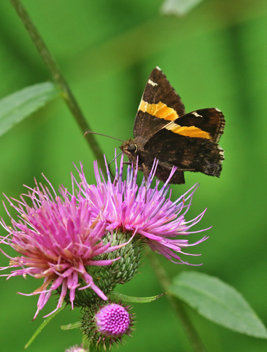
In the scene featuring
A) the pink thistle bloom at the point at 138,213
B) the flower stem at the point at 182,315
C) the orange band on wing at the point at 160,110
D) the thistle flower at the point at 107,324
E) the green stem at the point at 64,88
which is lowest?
the flower stem at the point at 182,315

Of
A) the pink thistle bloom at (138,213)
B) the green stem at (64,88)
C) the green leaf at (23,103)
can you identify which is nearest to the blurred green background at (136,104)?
the green stem at (64,88)

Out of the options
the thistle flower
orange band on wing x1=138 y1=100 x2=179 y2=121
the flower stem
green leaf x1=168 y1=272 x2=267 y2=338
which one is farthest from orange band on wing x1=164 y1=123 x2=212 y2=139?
the thistle flower

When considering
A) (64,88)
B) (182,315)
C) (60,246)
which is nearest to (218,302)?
(182,315)

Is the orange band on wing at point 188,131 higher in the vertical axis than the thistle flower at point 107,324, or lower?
higher

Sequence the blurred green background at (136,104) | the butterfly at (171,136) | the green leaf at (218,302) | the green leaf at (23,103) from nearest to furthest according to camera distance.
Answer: the green leaf at (23,103)
the green leaf at (218,302)
the butterfly at (171,136)
the blurred green background at (136,104)

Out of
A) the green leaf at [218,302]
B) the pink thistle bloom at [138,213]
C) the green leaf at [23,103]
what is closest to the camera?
the pink thistle bloom at [138,213]

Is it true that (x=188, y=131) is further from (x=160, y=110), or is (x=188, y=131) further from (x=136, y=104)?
(x=136, y=104)

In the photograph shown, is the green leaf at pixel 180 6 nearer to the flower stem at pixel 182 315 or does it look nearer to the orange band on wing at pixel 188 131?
the orange band on wing at pixel 188 131

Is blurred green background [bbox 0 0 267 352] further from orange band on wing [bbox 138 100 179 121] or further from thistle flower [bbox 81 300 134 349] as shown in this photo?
thistle flower [bbox 81 300 134 349]
